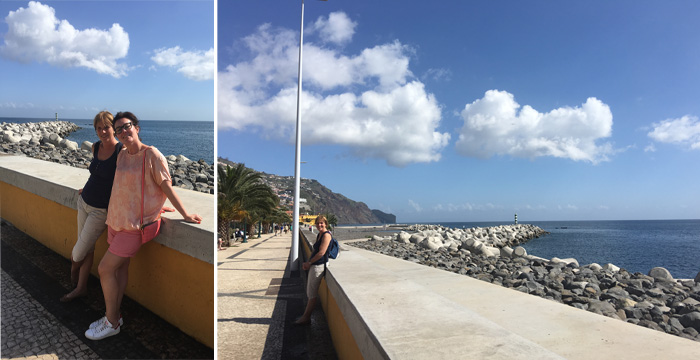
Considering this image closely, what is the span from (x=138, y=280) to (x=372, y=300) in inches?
66.3

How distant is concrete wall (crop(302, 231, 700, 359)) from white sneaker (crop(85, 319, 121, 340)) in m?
1.51

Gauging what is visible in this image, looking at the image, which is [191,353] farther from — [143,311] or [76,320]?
[76,320]

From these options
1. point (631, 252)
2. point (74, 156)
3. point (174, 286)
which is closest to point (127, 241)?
point (174, 286)

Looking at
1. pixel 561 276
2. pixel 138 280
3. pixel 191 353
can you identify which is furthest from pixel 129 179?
pixel 561 276

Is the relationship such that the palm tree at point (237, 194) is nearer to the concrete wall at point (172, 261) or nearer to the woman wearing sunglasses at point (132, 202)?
the concrete wall at point (172, 261)

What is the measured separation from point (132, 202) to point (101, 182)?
0.63m

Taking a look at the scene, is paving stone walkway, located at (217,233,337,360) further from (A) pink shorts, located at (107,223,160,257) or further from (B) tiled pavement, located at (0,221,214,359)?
(A) pink shorts, located at (107,223,160,257)

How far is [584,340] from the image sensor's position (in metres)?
3.61

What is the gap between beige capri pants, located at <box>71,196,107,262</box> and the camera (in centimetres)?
278

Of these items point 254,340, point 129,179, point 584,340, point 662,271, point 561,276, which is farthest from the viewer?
point 662,271

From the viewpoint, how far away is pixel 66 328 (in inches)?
101

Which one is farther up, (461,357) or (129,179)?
(129,179)

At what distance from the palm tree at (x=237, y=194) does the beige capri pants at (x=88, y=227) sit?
15382mm

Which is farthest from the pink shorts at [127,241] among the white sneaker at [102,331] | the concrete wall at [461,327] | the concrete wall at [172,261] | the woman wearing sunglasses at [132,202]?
the concrete wall at [461,327]
